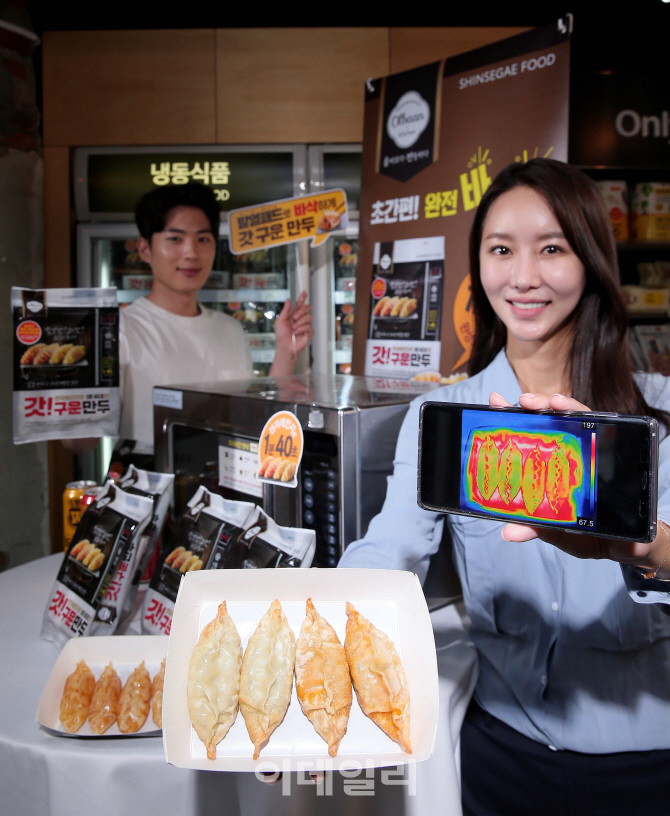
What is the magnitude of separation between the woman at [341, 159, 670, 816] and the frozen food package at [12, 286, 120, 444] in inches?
34.4

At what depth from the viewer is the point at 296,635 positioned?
754mm

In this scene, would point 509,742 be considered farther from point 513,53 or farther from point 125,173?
point 125,173

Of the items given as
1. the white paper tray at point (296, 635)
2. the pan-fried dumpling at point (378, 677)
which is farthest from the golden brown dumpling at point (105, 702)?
the pan-fried dumpling at point (378, 677)

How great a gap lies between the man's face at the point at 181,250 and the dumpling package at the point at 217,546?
153cm

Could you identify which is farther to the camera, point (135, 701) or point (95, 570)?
point (95, 570)

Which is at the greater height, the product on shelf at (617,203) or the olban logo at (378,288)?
the product on shelf at (617,203)

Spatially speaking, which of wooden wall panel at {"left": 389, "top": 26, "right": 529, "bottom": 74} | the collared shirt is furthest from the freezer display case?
the collared shirt

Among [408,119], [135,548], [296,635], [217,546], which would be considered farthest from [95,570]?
[408,119]

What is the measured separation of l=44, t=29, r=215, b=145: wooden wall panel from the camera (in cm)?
314

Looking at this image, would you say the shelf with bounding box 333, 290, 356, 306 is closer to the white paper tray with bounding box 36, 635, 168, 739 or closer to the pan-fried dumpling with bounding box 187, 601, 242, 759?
the white paper tray with bounding box 36, 635, 168, 739

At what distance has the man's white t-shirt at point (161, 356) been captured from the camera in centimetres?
A: 241

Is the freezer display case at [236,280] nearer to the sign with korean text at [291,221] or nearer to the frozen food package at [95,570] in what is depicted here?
the sign with korean text at [291,221]

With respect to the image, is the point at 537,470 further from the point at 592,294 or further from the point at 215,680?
the point at 592,294

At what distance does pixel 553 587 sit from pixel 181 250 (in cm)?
197
